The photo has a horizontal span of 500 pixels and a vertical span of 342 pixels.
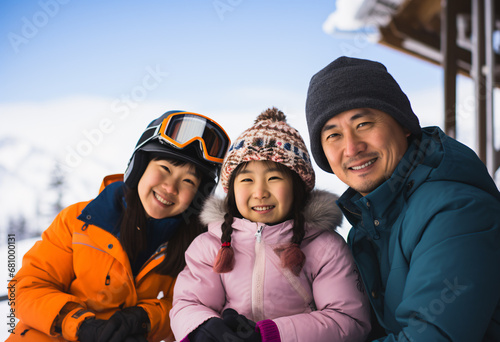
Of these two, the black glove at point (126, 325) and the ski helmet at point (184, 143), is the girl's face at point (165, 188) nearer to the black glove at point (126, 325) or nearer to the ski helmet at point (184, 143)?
the ski helmet at point (184, 143)

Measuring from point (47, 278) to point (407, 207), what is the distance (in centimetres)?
146

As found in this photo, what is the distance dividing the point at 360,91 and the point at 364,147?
0.20 m

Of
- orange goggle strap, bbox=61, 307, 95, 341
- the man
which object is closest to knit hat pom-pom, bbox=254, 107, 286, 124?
the man

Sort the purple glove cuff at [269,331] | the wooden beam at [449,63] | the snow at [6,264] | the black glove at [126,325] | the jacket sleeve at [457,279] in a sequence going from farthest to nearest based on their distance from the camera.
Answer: the wooden beam at [449,63]
the snow at [6,264]
the black glove at [126,325]
the purple glove cuff at [269,331]
the jacket sleeve at [457,279]

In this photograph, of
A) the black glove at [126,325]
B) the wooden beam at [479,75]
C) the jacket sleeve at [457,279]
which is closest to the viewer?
the jacket sleeve at [457,279]

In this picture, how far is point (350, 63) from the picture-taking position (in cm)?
140

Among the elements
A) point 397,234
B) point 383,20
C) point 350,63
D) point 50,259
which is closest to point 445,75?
point 383,20

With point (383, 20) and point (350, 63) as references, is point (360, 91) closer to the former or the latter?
point (350, 63)

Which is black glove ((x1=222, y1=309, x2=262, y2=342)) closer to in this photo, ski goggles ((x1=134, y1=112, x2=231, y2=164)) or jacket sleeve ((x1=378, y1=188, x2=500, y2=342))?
jacket sleeve ((x1=378, y1=188, x2=500, y2=342))

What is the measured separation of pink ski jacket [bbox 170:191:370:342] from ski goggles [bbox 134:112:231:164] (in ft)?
1.20

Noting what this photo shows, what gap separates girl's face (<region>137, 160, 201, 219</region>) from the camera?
1648 mm

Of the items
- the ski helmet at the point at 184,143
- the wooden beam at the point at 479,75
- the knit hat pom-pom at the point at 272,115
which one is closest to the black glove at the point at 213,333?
the ski helmet at the point at 184,143

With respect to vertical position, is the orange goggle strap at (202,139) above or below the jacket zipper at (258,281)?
above

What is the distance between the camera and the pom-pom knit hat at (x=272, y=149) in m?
1.47
